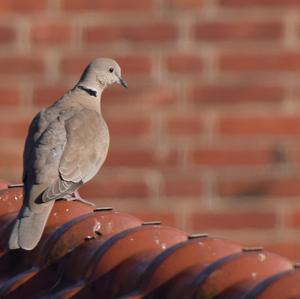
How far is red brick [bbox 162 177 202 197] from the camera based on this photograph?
20.1 feet

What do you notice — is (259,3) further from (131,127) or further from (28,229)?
(28,229)

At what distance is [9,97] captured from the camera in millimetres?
6133

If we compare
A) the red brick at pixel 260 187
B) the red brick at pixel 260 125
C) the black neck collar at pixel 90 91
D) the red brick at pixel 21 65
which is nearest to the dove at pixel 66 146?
the black neck collar at pixel 90 91

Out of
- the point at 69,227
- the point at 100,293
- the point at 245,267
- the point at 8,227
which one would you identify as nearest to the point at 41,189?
the point at 8,227

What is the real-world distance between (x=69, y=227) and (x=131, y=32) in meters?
2.86

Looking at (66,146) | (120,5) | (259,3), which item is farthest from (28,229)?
(259,3)

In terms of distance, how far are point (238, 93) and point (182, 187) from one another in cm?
48

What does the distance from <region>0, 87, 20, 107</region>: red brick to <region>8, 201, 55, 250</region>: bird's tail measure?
206cm

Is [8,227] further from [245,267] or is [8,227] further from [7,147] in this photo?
[7,147]

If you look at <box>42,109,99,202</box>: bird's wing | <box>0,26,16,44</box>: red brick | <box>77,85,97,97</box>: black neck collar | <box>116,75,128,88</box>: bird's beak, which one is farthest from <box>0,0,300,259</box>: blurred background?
<box>42,109,99,202</box>: bird's wing

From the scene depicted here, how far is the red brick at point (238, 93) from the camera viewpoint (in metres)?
6.14

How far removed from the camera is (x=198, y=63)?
6148 mm

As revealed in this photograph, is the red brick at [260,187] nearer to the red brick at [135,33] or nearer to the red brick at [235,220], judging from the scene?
the red brick at [235,220]

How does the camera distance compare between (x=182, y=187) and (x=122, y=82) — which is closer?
(x=122, y=82)
